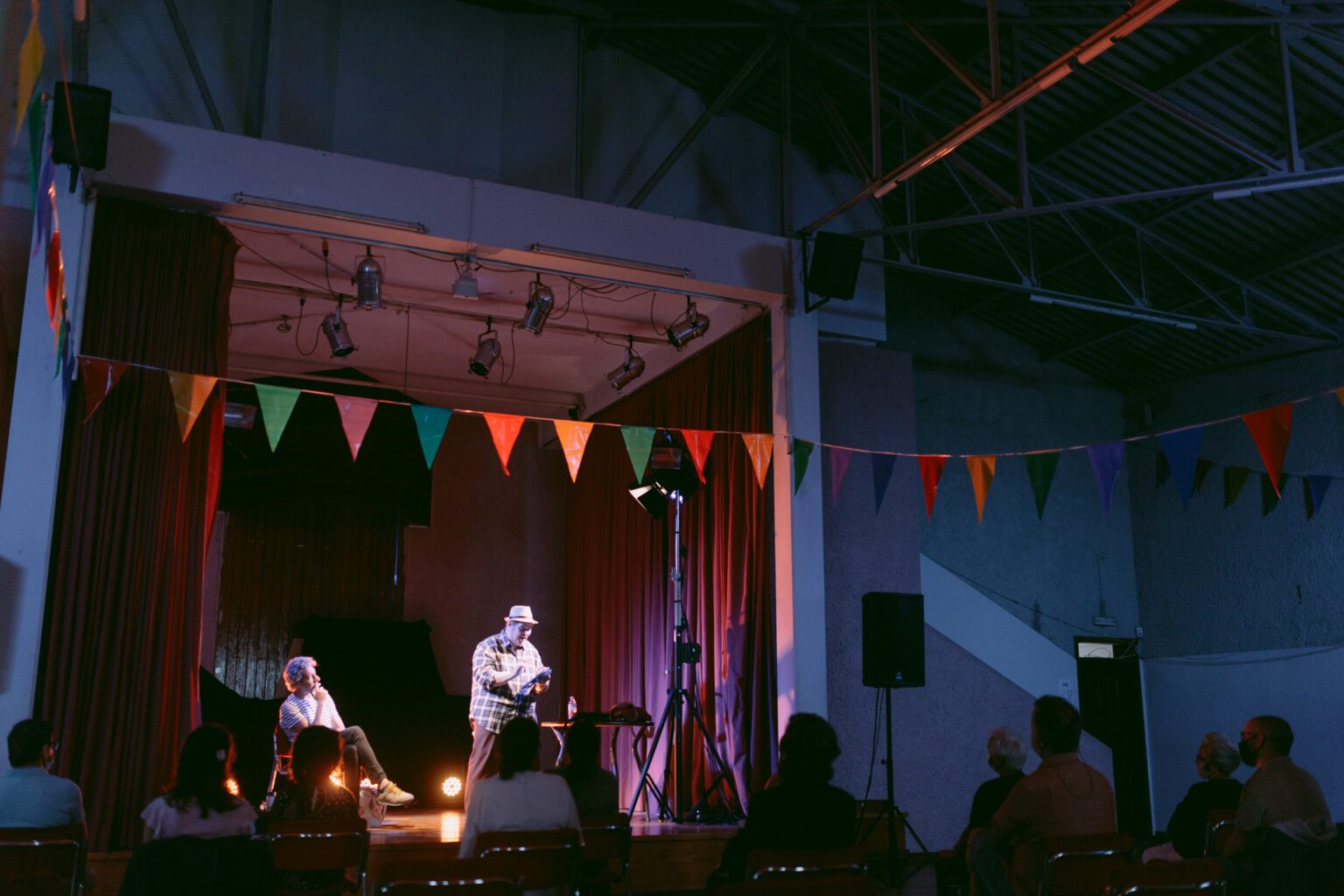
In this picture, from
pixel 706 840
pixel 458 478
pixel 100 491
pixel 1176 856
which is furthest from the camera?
pixel 458 478

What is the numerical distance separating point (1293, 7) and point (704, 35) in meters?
3.66

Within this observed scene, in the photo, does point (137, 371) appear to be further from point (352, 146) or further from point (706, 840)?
point (706, 840)

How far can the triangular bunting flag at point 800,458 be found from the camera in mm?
7207

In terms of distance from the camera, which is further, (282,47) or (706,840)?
(282,47)

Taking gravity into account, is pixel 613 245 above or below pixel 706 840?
above

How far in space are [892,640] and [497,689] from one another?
8.11ft

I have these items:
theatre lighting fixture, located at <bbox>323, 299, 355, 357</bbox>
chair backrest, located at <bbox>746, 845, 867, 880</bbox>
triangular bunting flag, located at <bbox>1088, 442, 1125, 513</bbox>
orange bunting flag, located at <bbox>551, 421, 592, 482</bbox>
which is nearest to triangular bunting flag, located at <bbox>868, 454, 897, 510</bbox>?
triangular bunting flag, located at <bbox>1088, 442, 1125, 513</bbox>

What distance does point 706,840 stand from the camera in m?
6.50

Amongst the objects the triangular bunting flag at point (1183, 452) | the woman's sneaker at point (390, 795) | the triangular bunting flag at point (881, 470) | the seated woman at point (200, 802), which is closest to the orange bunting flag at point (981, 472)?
the triangular bunting flag at point (881, 470)

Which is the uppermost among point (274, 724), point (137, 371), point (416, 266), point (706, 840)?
point (416, 266)

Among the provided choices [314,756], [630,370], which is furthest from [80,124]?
[630,370]

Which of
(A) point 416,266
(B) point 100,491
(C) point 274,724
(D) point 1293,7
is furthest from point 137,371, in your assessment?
(D) point 1293,7

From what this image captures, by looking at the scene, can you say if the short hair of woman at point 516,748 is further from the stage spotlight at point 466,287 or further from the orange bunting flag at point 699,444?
the stage spotlight at point 466,287

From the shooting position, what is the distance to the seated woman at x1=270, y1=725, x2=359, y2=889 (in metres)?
4.29
